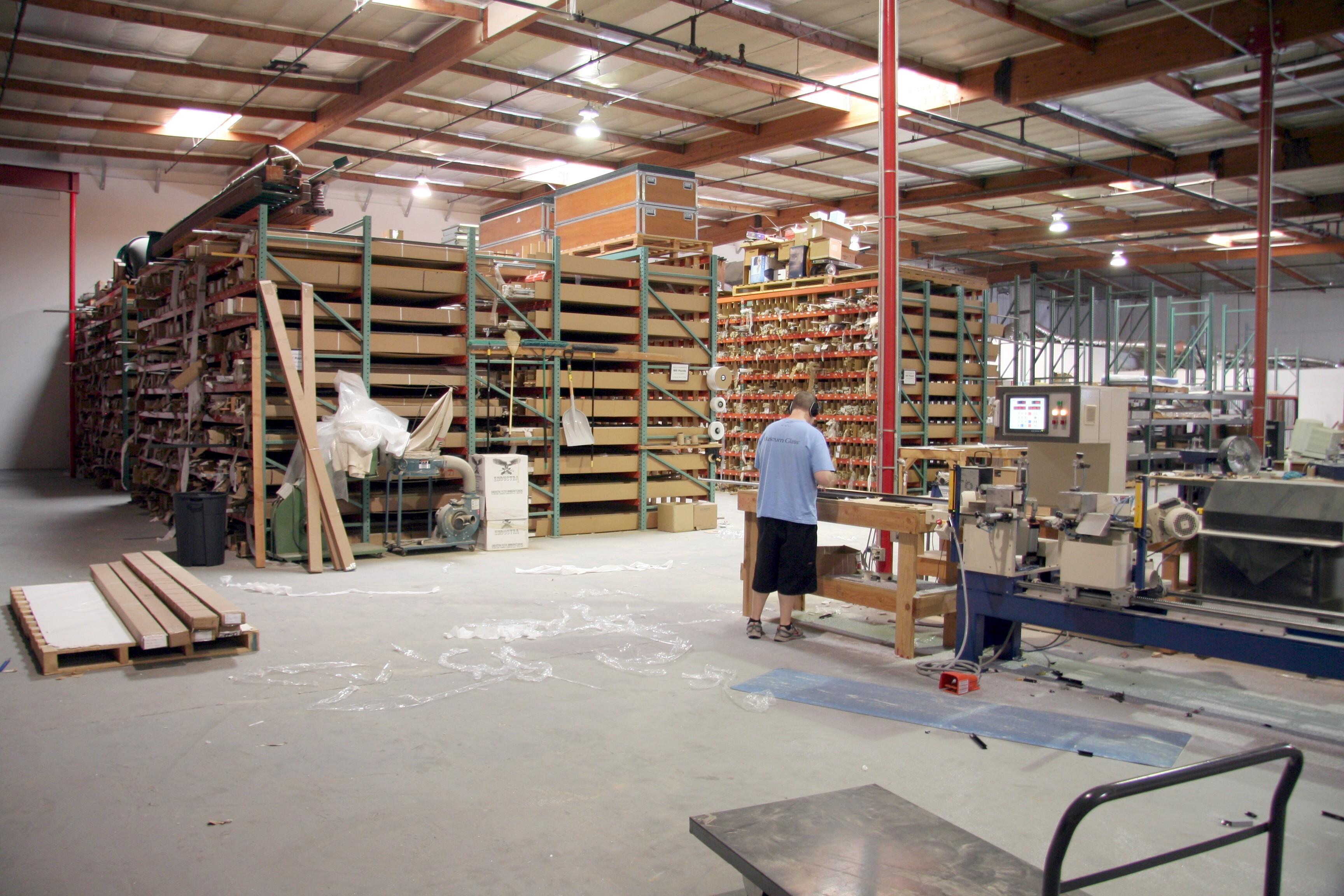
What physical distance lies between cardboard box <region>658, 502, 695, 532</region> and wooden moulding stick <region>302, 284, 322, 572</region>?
165 inches

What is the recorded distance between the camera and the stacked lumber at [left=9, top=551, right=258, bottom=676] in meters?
5.48

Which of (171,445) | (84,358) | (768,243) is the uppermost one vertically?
(768,243)

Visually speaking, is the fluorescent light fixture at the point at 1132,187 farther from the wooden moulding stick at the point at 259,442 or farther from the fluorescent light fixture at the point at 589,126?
the wooden moulding stick at the point at 259,442

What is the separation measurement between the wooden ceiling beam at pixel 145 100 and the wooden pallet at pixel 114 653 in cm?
1025

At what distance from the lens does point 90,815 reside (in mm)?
3561

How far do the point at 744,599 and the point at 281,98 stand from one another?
38.2ft

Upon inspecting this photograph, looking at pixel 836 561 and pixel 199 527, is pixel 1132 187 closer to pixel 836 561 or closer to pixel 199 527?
pixel 836 561

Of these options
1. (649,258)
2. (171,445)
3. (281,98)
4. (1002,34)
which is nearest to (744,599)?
(649,258)

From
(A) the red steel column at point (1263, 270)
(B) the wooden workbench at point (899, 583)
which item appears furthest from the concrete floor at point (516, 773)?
(A) the red steel column at point (1263, 270)

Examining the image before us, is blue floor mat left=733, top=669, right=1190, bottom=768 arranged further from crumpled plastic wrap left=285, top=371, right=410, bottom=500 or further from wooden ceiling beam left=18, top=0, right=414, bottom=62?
wooden ceiling beam left=18, top=0, right=414, bottom=62

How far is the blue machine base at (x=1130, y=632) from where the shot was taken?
4.28m

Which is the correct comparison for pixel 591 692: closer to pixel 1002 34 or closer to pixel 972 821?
pixel 972 821

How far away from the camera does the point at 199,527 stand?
8734 mm

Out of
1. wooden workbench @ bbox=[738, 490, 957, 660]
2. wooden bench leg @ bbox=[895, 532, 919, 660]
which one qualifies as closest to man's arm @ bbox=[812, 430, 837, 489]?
wooden workbench @ bbox=[738, 490, 957, 660]
